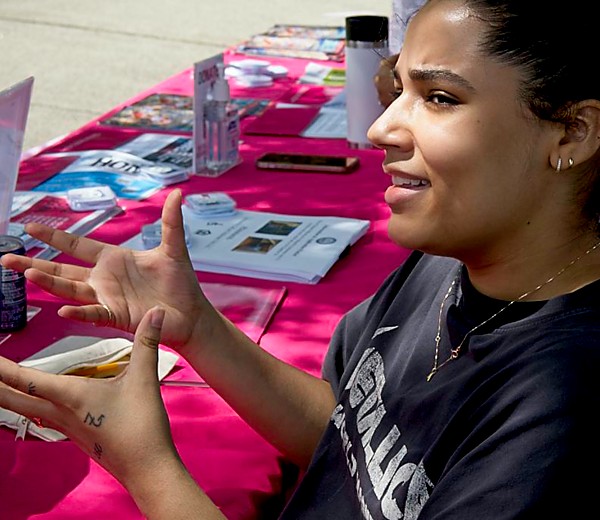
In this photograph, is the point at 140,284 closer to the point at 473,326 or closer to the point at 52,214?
the point at 473,326

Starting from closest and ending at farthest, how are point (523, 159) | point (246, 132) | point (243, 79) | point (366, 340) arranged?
point (523, 159)
point (366, 340)
point (246, 132)
point (243, 79)

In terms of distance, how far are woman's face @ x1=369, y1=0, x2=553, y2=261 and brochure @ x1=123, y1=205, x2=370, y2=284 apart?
90 cm

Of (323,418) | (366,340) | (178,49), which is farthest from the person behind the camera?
(178,49)

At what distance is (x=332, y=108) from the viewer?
11.6ft

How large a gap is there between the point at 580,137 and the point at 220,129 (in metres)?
1.67

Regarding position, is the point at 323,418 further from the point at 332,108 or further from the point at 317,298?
the point at 332,108

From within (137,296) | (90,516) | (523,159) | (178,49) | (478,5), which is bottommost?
(178,49)

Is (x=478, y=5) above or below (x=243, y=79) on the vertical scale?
above

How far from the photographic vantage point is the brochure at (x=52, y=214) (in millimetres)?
2385

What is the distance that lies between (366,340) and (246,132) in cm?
177

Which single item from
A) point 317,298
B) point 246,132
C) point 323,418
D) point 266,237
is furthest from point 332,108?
point 323,418

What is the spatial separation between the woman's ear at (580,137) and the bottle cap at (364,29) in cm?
179

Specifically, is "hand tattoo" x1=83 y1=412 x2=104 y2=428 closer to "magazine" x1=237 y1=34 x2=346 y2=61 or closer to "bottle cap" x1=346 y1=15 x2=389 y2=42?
"bottle cap" x1=346 y1=15 x2=389 y2=42

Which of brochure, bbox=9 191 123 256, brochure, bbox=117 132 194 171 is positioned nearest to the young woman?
brochure, bbox=9 191 123 256
